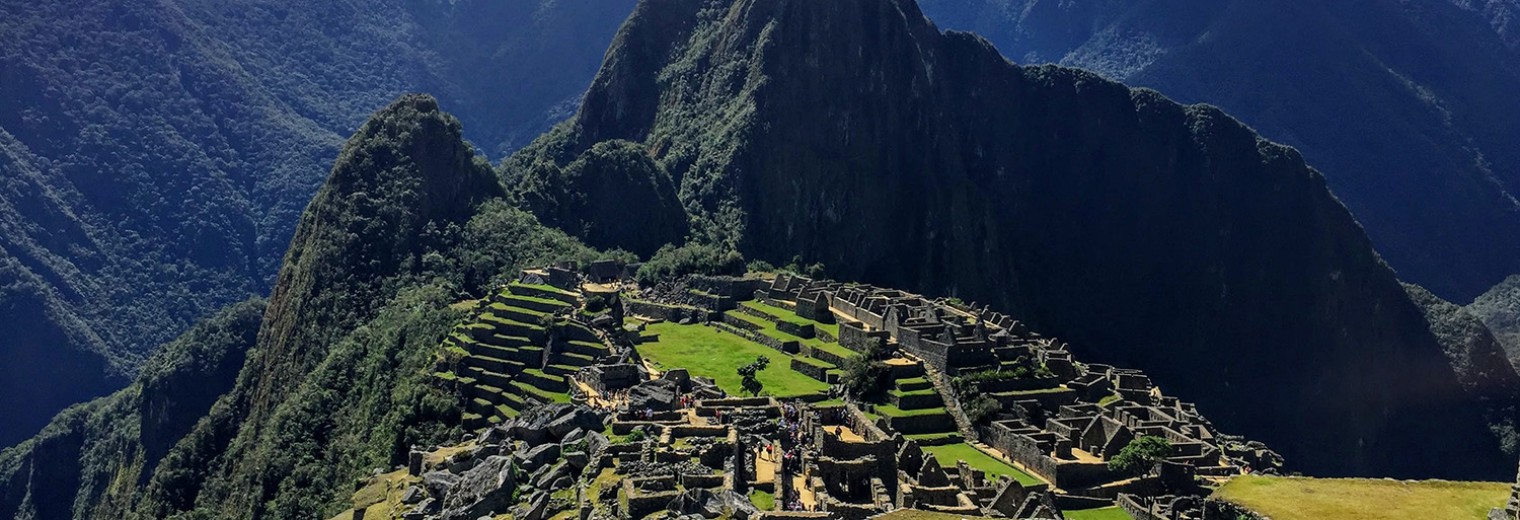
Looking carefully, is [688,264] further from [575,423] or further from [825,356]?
[575,423]

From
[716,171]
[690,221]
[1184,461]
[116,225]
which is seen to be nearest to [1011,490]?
[1184,461]

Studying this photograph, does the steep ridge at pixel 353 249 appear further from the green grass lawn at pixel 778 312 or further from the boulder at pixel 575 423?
the boulder at pixel 575 423

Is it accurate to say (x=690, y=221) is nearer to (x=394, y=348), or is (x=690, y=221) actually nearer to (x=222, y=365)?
(x=222, y=365)

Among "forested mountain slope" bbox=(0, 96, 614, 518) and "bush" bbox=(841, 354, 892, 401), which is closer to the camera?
"bush" bbox=(841, 354, 892, 401)

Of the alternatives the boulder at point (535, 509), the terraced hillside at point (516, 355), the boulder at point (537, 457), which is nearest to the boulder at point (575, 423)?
the boulder at point (537, 457)

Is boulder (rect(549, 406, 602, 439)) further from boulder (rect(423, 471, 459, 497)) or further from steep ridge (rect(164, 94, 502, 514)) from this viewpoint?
steep ridge (rect(164, 94, 502, 514))

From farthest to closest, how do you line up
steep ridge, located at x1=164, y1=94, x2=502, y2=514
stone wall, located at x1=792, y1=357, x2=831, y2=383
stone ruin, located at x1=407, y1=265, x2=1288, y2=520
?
steep ridge, located at x1=164, y1=94, x2=502, y2=514 < stone wall, located at x1=792, y1=357, x2=831, y2=383 < stone ruin, located at x1=407, y1=265, x2=1288, y2=520

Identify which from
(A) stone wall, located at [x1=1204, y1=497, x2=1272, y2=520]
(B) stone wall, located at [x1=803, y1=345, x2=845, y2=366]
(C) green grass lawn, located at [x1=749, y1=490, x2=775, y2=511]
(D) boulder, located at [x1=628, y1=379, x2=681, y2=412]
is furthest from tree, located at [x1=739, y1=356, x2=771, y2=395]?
(C) green grass lawn, located at [x1=749, y1=490, x2=775, y2=511]

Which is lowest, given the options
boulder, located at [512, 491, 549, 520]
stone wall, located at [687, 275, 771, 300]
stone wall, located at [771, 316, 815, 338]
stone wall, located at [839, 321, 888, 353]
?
boulder, located at [512, 491, 549, 520]
